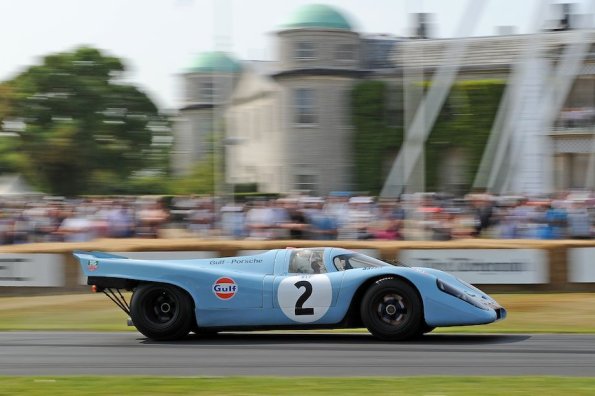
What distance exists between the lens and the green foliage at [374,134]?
1810 inches

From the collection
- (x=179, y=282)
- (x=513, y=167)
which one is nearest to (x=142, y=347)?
(x=179, y=282)

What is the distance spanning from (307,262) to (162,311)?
1.73 metres

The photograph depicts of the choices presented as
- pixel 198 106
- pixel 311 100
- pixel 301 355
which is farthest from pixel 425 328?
pixel 198 106

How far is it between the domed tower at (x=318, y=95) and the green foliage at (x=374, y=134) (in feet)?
1.81

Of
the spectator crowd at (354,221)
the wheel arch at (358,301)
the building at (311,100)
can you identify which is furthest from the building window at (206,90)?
the wheel arch at (358,301)

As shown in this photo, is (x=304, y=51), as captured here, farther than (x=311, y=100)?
Yes

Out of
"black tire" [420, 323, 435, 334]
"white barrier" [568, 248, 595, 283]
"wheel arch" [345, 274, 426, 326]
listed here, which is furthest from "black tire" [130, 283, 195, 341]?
"white barrier" [568, 248, 595, 283]

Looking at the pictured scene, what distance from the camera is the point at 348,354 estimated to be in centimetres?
989

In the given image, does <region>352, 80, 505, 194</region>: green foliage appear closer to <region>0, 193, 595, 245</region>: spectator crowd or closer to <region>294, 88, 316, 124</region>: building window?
<region>294, 88, 316, 124</region>: building window

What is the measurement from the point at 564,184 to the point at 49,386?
38333 millimetres

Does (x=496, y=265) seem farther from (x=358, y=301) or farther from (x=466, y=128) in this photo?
(x=466, y=128)

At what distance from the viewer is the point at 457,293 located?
10648 mm

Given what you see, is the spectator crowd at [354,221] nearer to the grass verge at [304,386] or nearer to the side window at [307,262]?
the side window at [307,262]

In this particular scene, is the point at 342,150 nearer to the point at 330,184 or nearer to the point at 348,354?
the point at 330,184
